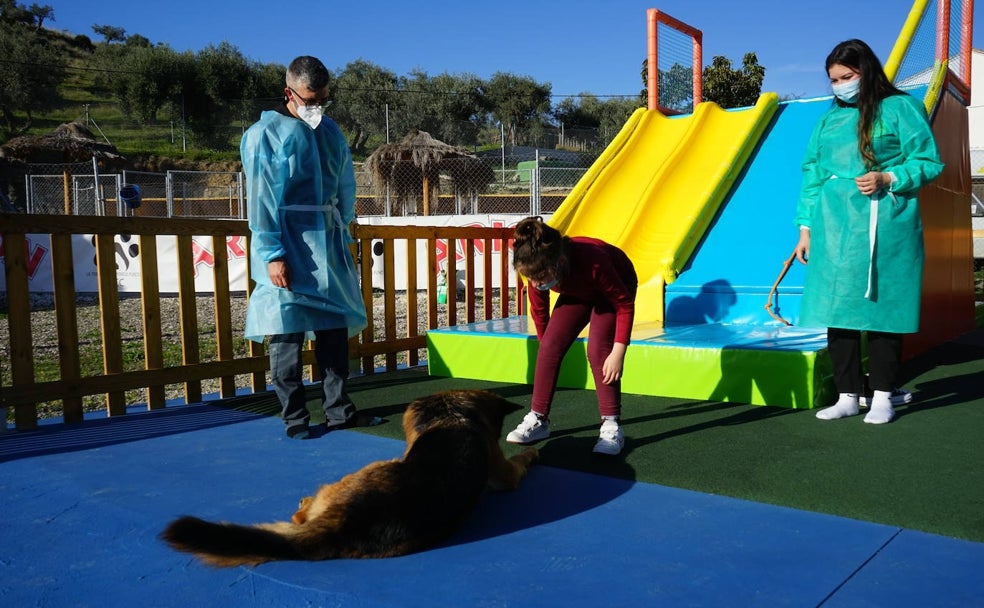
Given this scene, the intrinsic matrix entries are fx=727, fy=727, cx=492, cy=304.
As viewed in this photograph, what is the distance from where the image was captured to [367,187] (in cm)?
2697

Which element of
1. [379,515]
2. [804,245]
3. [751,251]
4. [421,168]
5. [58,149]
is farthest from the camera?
[58,149]

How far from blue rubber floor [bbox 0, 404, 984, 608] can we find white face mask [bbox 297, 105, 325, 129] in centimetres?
176

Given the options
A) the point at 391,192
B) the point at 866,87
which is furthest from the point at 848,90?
the point at 391,192

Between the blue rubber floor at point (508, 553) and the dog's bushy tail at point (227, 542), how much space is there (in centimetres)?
5

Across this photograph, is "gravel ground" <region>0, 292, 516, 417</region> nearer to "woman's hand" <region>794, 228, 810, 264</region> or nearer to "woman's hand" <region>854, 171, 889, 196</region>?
"woman's hand" <region>794, 228, 810, 264</region>

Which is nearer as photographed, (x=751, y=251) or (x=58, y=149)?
(x=751, y=251)

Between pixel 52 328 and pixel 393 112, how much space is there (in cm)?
3604

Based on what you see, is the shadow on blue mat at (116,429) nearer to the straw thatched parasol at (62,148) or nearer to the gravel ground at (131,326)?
the gravel ground at (131,326)

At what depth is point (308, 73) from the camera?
12.3 ft

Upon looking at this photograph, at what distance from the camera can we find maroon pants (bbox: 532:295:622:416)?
3.38 metres

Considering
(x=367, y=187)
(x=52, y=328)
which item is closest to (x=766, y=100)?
(x=52, y=328)

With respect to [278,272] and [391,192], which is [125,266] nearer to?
[391,192]

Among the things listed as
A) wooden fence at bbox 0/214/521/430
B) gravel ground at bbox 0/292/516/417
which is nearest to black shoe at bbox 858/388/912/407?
wooden fence at bbox 0/214/521/430

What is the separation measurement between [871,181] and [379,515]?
2.87 m
